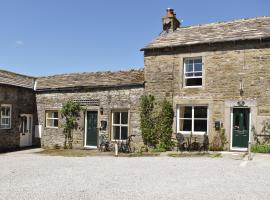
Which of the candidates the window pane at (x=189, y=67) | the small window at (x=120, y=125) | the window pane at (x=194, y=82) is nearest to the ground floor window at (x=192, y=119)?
the window pane at (x=194, y=82)

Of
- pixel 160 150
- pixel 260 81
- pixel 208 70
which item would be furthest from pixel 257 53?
pixel 160 150

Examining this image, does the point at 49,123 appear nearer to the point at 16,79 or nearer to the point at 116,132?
the point at 16,79

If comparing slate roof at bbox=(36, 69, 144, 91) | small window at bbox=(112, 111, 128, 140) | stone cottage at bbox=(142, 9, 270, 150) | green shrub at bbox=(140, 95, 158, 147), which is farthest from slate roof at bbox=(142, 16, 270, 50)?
small window at bbox=(112, 111, 128, 140)

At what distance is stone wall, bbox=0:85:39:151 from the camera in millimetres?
20688

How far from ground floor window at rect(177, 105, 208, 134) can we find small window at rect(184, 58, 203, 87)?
133 cm

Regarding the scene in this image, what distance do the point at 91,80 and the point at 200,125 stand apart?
26.5ft

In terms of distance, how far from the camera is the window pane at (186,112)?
18.2 m

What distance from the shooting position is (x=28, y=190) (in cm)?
918

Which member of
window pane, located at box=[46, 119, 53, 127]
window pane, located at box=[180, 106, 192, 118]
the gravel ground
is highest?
window pane, located at box=[180, 106, 192, 118]

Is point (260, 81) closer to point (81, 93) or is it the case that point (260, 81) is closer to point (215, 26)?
point (215, 26)

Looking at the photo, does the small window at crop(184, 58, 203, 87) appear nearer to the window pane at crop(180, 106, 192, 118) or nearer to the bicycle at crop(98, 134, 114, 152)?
the window pane at crop(180, 106, 192, 118)

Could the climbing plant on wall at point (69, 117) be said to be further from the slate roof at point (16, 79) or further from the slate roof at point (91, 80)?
the slate roof at point (16, 79)

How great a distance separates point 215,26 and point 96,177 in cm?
1282

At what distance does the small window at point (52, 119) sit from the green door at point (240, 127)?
39.5ft
